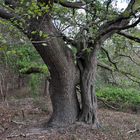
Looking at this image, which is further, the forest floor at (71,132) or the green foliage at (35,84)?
the green foliage at (35,84)

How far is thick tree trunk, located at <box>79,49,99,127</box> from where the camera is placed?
237 inches

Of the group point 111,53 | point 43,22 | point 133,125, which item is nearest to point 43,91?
point 111,53

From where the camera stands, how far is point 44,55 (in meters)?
5.63

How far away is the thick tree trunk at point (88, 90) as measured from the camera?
6023 millimetres

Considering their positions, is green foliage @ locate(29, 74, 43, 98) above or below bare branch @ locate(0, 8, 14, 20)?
below

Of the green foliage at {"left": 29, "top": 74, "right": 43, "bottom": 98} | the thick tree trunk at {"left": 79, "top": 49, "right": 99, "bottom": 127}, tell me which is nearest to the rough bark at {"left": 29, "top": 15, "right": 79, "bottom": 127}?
the thick tree trunk at {"left": 79, "top": 49, "right": 99, "bottom": 127}

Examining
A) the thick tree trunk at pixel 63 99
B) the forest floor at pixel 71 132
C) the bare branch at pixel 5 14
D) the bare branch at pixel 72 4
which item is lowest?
the forest floor at pixel 71 132

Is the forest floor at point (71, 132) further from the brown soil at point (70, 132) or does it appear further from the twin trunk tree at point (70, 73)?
the twin trunk tree at point (70, 73)

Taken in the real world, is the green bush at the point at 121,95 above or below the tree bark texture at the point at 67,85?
below

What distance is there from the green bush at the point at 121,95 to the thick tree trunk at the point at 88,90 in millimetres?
5003

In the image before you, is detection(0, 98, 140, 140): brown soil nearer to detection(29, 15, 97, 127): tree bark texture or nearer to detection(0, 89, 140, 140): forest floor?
detection(0, 89, 140, 140): forest floor

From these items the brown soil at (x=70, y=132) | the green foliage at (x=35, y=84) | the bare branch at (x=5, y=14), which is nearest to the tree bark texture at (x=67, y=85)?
the brown soil at (x=70, y=132)

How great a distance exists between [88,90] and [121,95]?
5669 millimetres

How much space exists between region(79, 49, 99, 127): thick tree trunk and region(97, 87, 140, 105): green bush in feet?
16.4
